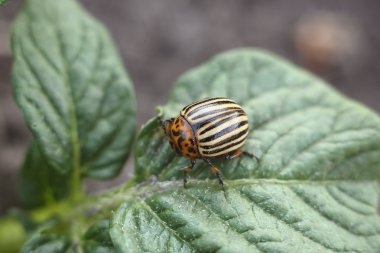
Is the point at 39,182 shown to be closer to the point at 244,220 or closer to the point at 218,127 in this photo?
the point at 218,127

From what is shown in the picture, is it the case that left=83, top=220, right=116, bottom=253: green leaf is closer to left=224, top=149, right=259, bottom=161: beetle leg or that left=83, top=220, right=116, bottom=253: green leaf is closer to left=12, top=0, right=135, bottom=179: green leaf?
left=12, top=0, right=135, bottom=179: green leaf

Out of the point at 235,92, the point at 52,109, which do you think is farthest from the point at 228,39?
the point at 52,109

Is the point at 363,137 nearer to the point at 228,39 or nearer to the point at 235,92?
the point at 235,92

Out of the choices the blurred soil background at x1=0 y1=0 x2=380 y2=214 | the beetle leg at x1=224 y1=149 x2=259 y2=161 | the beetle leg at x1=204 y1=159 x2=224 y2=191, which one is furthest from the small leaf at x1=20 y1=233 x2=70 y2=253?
the blurred soil background at x1=0 y1=0 x2=380 y2=214

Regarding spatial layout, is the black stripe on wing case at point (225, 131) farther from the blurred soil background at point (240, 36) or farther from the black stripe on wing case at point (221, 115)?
the blurred soil background at point (240, 36)

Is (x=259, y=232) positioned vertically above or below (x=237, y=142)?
below
